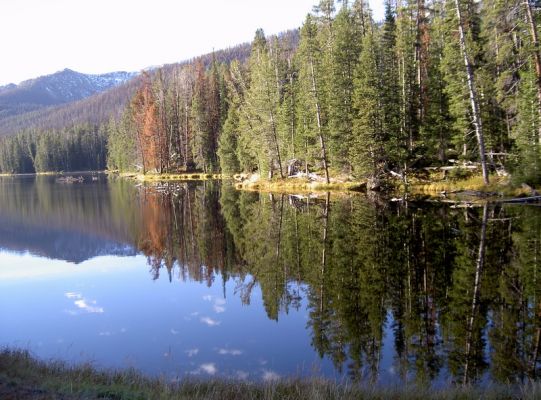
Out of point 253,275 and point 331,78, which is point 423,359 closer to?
point 253,275

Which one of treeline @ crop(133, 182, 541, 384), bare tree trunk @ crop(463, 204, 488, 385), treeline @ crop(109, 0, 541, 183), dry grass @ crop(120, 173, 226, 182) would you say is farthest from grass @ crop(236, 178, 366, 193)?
dry grass @ crop(120, 173, 226, 182)

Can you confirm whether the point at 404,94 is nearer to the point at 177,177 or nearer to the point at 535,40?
the point at 535,40

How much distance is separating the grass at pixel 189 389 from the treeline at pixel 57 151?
156070mm

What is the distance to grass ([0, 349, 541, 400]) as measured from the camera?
20.5ft

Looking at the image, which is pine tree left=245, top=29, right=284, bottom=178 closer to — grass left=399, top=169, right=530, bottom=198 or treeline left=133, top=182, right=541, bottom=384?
grass left=399, top=169, right=530, bottom=198

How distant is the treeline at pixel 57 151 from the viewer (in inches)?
5989

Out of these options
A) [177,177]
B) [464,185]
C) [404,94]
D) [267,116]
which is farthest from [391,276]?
[177,177]

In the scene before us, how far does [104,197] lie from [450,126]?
36846 mm

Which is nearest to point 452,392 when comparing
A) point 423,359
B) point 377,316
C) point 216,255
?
point 423,359

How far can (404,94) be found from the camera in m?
38.2

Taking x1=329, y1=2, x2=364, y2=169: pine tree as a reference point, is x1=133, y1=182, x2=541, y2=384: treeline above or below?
below

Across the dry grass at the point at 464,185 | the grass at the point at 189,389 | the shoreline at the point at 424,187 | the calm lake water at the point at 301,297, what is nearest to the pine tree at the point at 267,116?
the shoreline at the point at 424,187

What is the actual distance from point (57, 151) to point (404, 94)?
14078 cm

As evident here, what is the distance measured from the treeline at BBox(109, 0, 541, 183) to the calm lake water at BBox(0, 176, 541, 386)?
8709 millimetres
